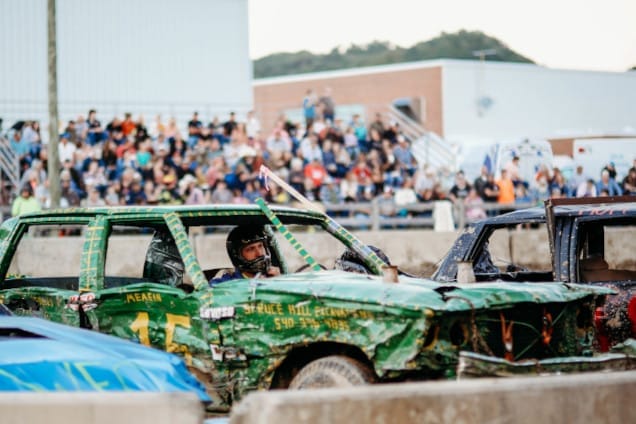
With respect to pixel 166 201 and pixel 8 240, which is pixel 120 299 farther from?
pixel 166 201

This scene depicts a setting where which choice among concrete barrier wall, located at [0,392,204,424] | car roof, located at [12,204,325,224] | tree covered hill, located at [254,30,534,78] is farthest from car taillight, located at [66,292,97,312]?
tree covered hill, located at [254,30,534,78]

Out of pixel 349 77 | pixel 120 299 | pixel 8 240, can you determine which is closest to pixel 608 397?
pixel 120 299

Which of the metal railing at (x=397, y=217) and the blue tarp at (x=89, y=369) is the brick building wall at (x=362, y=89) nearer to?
the metal railing at (x=397, y=217)

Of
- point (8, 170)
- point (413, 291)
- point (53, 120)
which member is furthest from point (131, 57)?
point (413, 291)

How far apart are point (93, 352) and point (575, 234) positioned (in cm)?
425

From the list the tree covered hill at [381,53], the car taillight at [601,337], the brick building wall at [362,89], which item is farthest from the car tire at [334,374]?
the tree covered hill at [381,53]

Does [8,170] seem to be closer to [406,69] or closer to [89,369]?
[89,369]

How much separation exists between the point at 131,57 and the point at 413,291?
25925mm

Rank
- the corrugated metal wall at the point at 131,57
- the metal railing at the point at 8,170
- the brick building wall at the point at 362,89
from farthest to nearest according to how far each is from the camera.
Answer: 1. the brick building wall at the point at 362,89
2. the corrugated metal wall at the point at 131,57
3. the metal railing at the point at 8,170

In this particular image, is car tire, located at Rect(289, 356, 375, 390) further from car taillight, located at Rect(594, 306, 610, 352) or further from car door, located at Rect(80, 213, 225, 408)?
car taillight, located at Rect(594, 306, 610, 352)

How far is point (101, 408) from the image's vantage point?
189 inches

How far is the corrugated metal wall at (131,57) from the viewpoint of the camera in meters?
29.7

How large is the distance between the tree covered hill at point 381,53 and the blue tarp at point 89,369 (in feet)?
315

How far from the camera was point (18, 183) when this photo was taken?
22.8 meters
